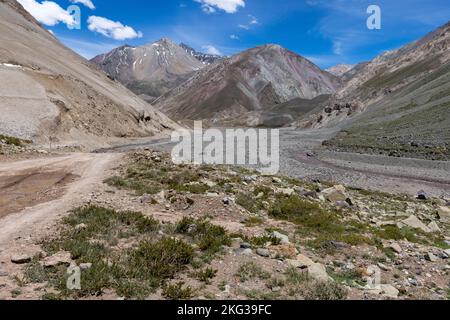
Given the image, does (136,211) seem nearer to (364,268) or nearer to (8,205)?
(8,205)

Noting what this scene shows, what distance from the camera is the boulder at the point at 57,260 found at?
9953 mm

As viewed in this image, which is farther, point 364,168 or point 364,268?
point 364,168

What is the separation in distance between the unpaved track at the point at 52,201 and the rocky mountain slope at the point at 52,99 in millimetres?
20064

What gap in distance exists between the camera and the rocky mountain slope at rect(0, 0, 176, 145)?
163ft

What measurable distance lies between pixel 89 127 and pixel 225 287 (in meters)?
56.9

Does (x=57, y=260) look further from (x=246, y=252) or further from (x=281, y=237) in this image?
(x=281, y=237)

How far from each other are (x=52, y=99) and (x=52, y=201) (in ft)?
151

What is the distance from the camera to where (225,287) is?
9.44m

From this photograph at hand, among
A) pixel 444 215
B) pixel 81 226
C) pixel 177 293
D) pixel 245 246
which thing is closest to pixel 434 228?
pixel 444 215

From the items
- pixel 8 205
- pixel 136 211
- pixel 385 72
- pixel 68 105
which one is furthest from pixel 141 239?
pixel 385 72

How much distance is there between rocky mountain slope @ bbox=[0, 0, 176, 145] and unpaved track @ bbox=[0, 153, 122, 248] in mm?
20064

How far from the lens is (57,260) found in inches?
401
